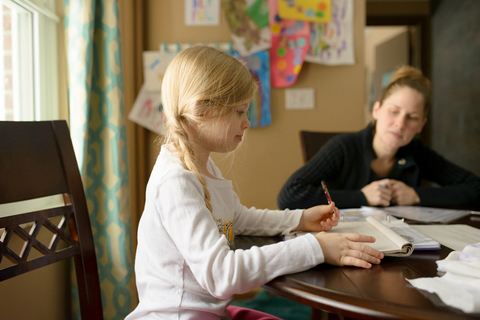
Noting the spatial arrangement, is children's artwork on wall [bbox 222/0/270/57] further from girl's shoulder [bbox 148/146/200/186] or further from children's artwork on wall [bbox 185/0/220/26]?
girl's shoulder [bbox 148/146/200/186]

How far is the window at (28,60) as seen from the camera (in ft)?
4.35

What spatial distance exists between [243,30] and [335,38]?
569 millimetres

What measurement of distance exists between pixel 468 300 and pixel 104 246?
1.34 m

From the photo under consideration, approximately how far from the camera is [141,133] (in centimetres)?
224

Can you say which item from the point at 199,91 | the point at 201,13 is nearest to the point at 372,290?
the point at 199,91

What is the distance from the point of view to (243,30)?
2260 millimetres

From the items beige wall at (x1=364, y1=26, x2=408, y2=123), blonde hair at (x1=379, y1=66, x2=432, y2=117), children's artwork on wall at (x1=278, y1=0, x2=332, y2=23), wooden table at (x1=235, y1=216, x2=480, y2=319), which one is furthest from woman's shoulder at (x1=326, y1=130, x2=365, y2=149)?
beige wall at (x1=364, y1=26, x2=408, y2=123)

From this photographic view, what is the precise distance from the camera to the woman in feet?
4.21

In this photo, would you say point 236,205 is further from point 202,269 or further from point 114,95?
point 114,95

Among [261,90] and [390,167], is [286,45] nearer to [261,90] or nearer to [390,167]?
[261,90]

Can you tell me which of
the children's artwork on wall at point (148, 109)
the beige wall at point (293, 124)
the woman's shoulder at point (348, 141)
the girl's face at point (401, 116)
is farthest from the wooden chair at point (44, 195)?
the beige wall at point (293, 124)

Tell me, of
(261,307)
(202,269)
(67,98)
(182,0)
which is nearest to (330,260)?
(202,269)

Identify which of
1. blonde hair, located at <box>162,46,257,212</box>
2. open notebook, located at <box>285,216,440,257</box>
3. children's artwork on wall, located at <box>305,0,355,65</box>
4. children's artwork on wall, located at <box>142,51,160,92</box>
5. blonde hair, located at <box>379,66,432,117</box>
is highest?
children's artwork on wall, located at <box>305,0,355,65</box>

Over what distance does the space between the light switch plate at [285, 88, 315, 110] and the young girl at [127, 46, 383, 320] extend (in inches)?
59.3
